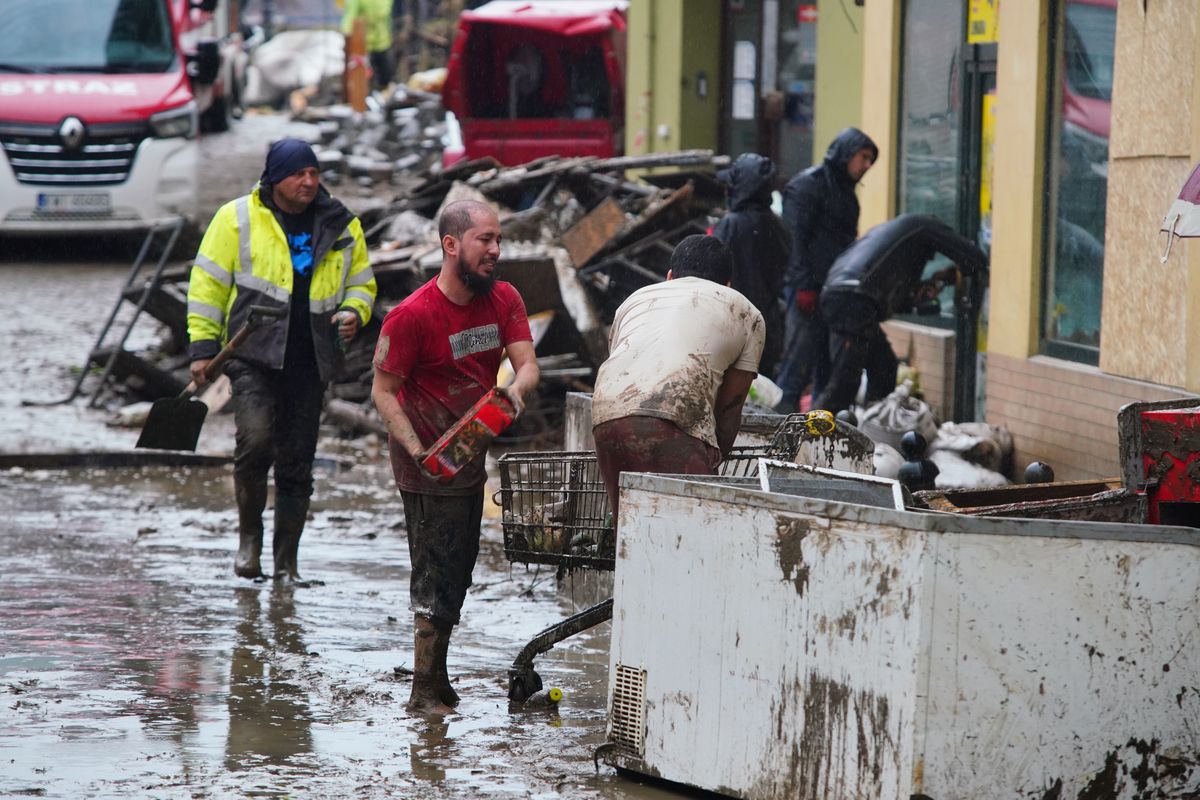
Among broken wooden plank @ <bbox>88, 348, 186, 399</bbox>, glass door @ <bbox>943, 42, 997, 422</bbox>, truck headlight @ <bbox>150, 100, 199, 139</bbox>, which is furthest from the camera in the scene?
truck headlight @ <bbox>150, 100, 199, 139</bbox>

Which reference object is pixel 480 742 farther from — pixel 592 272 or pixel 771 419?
pixel 592 272

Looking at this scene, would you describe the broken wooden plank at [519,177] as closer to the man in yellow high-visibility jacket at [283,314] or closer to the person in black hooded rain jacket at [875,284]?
the person in black hooded rain jacket at [875,284]

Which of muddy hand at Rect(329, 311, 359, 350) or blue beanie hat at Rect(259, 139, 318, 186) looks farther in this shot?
muddy hand at Rect(329, 311, 359, 350)

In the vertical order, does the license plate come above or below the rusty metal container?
above

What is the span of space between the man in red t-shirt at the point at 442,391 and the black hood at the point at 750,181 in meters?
4.31

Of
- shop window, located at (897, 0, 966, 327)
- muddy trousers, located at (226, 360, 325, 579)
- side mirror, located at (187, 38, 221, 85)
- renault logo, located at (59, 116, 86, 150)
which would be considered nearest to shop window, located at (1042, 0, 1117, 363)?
shop window, located at (897, 0, 966, 327)

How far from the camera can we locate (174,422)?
27.8 feet

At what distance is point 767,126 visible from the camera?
1733 cm

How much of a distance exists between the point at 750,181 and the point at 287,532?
359 cm

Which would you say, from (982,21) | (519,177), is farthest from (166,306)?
(982,21)

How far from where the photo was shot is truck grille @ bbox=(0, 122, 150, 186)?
54.6ft

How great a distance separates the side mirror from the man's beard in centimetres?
1331

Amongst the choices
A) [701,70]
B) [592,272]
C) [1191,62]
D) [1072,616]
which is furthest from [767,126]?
[1072,616]

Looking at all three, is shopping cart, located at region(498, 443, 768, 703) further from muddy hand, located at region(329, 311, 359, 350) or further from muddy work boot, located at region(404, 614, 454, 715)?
muddy hand, located at region(329, 311, 359, 350)
